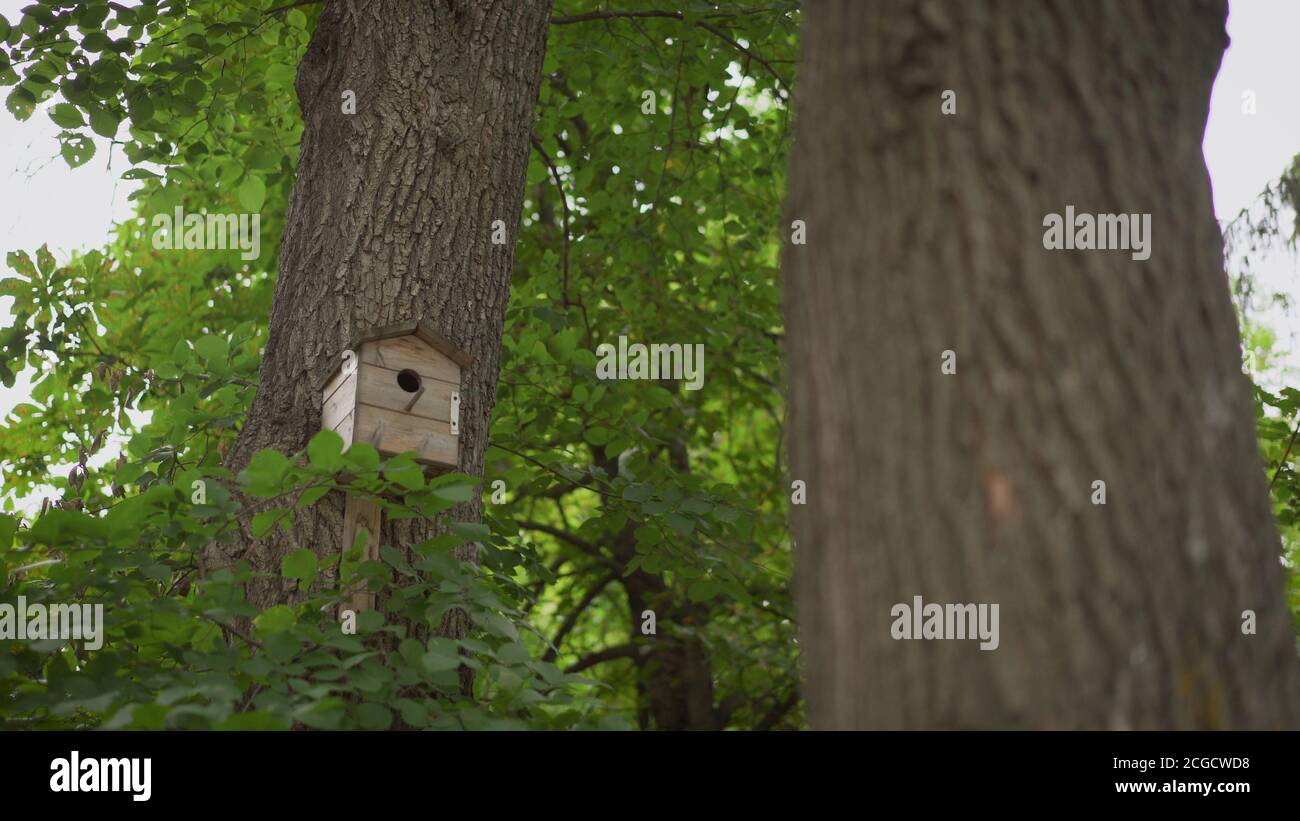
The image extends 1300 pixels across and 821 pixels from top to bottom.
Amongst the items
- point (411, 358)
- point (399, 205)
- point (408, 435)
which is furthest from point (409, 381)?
point (399, 205)

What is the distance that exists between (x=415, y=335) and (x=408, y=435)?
1.00 ft

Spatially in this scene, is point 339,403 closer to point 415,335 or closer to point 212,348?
point 415,335

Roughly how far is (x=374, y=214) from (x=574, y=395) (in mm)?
1403

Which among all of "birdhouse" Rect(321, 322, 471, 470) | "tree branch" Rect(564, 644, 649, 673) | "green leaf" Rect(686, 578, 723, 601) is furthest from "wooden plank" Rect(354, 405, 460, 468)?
"tree branch" Rect(564, 644, 649, 673)

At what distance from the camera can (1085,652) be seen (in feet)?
5.08

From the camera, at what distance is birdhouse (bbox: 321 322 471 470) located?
3.14 meters

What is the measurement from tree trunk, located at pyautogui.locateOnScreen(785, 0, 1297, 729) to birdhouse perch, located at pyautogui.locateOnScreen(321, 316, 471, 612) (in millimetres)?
1632

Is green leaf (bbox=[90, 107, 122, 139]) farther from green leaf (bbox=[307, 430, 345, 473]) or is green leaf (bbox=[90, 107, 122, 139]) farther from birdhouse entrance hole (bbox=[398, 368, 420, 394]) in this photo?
green leaf (bbox=[307, 430, 345, 473])

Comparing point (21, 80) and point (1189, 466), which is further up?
point (21, 80)
